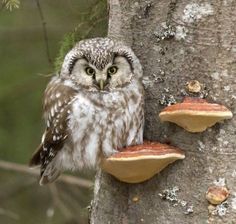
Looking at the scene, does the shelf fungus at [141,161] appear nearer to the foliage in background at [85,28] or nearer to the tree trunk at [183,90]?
the tree trunk at [183,90]

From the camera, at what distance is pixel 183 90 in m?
2.58

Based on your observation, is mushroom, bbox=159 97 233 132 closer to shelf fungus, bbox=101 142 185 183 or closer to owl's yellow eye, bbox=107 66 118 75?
shelf fungus, bbox=101 142 185 183

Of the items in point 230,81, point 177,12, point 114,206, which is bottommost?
point 114,206

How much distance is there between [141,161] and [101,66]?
0.48 metres

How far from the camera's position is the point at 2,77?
4.91 meters

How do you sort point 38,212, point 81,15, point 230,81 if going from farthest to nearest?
point 38,212 < point 81,15 < point 230,81

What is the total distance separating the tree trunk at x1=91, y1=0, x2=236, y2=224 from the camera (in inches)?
99.3

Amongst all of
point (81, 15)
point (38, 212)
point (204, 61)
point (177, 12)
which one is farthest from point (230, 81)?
point (38, 212)

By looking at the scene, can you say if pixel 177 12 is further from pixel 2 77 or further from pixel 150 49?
pixel 2 77

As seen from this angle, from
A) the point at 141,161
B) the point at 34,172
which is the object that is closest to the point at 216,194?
the point at 141,161

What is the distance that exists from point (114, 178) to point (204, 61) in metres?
0.55

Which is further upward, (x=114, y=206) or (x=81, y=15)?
(x=81, y=15)

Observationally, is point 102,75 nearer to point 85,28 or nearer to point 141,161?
point 141,161

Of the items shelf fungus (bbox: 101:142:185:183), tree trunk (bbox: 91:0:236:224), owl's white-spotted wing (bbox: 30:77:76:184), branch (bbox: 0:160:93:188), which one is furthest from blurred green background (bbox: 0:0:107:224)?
shelf fungus (bbox: 101:142:185:183)
